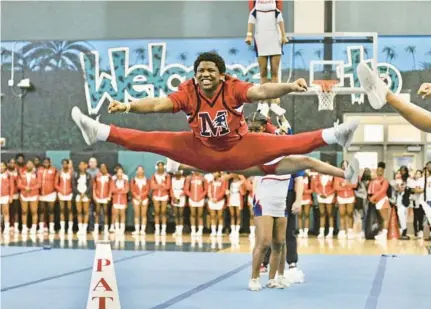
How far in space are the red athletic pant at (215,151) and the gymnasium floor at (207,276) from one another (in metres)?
1.61

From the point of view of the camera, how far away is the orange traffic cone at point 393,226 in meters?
17.3

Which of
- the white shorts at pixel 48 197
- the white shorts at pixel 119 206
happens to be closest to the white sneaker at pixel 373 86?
the white shorts at pixel 119 206

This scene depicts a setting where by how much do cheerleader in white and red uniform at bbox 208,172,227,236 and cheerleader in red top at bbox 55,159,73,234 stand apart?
3.69 meters

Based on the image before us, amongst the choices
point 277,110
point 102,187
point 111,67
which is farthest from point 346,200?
point 277,110

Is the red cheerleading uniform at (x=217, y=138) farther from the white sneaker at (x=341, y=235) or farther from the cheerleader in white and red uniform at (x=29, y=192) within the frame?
the cheerleader in white and red uniform at (x=29, y=192)

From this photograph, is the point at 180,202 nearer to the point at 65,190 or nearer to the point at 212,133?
the point at 65,190

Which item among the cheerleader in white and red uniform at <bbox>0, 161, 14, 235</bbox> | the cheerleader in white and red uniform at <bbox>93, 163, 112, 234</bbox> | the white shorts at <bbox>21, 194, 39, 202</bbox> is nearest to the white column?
the cheerleader in white and red uniform at <bbox>93, 163, 112, 234</bbox>

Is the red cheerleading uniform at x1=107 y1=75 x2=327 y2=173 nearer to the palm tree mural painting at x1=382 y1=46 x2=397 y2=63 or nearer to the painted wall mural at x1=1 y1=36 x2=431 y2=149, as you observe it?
the painted wall mural at x1=1 y1=36 x2=431 y2=149

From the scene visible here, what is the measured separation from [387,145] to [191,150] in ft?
45.3

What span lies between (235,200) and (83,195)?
3.99m

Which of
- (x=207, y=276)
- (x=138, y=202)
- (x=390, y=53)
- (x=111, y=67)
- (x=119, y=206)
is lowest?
(x=207, y=276)

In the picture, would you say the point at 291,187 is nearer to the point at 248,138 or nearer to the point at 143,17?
the point at 248,138

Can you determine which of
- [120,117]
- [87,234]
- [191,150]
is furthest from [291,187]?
[120,117]

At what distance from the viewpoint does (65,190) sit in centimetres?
1855
